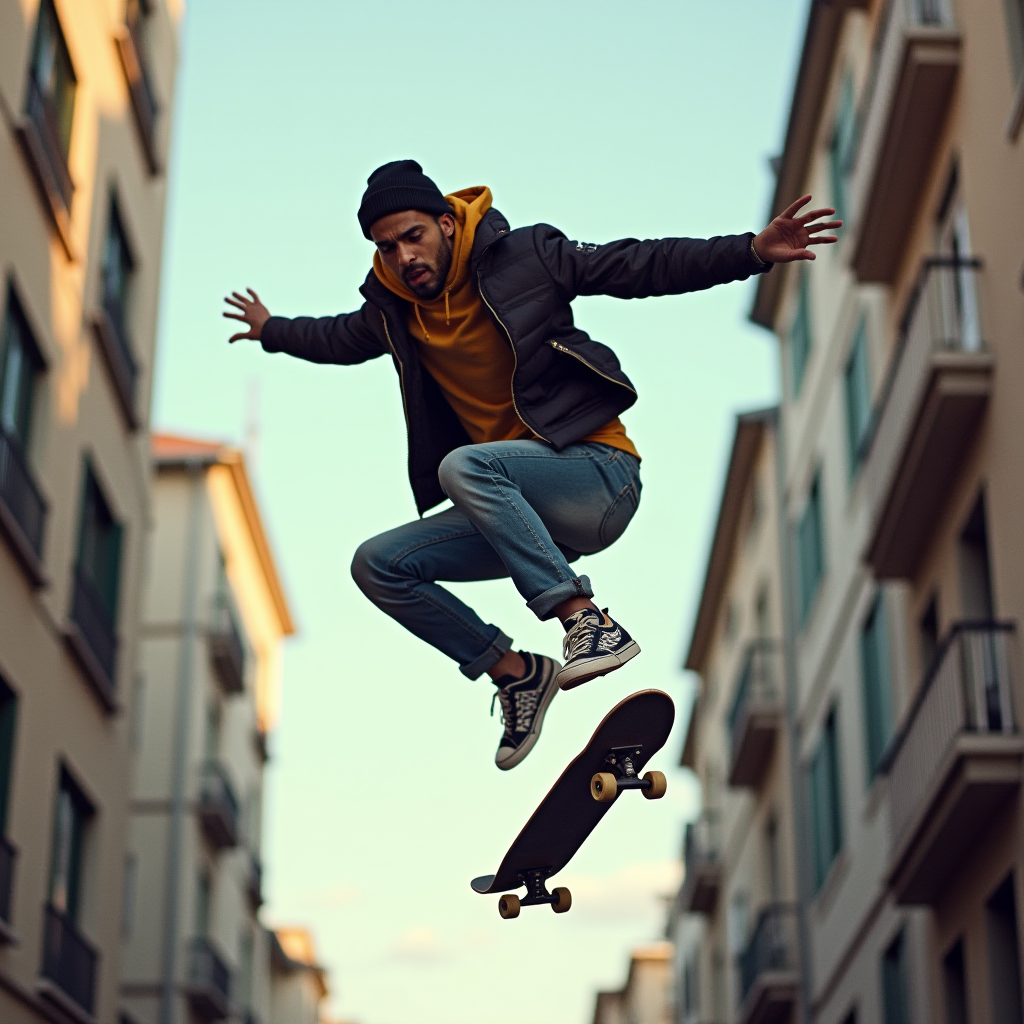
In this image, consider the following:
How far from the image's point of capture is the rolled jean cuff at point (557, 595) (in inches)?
309

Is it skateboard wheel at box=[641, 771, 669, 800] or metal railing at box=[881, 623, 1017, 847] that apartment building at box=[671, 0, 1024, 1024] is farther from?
A: skateboard wheel at box=[641, 771, 669, 800]

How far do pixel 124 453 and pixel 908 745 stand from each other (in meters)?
10.1

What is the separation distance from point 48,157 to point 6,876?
Answer: 272 inches

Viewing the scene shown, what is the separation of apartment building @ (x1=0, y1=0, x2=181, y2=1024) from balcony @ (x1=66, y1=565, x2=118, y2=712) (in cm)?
4

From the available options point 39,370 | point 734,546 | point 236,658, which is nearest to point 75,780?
point 39,370

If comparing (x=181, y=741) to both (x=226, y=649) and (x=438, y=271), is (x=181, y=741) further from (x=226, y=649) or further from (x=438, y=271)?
(x=438, y=271)

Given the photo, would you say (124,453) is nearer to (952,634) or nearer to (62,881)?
(62,881)

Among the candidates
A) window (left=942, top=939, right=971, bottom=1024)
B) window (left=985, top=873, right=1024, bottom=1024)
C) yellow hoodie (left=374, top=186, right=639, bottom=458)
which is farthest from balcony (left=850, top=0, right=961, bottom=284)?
yellow hoodie (left=374, top=186, right=639, bottom=458)

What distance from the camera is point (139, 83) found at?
21.9m

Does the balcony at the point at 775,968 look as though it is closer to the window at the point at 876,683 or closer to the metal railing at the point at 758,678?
the metal railing at the point at 758,678

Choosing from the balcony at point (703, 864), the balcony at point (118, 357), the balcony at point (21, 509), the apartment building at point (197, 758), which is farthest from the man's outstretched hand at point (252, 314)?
the balcony at point (703, 864)

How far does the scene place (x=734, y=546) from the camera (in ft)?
116

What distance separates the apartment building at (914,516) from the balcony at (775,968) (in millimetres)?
644

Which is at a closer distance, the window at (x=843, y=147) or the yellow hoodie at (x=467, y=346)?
the yellow hoodie at (x=467, y=346)
